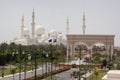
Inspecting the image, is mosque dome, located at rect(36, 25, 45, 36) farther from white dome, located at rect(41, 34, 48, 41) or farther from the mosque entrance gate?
the mosque entrance gate

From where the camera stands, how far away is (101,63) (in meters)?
43.0

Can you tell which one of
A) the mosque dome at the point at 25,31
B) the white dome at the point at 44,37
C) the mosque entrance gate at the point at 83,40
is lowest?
the mosque entrance gate at the point at 83,40

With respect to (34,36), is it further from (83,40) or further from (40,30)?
(83,40)

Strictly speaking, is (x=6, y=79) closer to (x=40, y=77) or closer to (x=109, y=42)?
(x=40, y=77)

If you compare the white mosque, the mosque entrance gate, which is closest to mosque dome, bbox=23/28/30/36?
the white mosque

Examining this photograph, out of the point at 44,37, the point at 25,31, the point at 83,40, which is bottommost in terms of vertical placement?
the point at 83,40

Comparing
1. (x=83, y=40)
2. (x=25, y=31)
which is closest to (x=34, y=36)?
(x=25, y=31)

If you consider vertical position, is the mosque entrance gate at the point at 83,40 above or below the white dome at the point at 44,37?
below

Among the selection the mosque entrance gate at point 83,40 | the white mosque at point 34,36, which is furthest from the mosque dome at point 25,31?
the mosque entrance gate at point 83,40

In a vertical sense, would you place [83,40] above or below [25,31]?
below

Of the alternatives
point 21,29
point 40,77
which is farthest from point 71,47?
point 40,77

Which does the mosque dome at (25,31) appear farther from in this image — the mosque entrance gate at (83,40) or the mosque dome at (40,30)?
the mosque entrance gate at (83,40)

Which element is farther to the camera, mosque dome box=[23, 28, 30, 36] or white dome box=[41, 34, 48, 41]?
white dome box=[41, 34, 48, 41]

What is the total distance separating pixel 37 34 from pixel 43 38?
2287 mm
